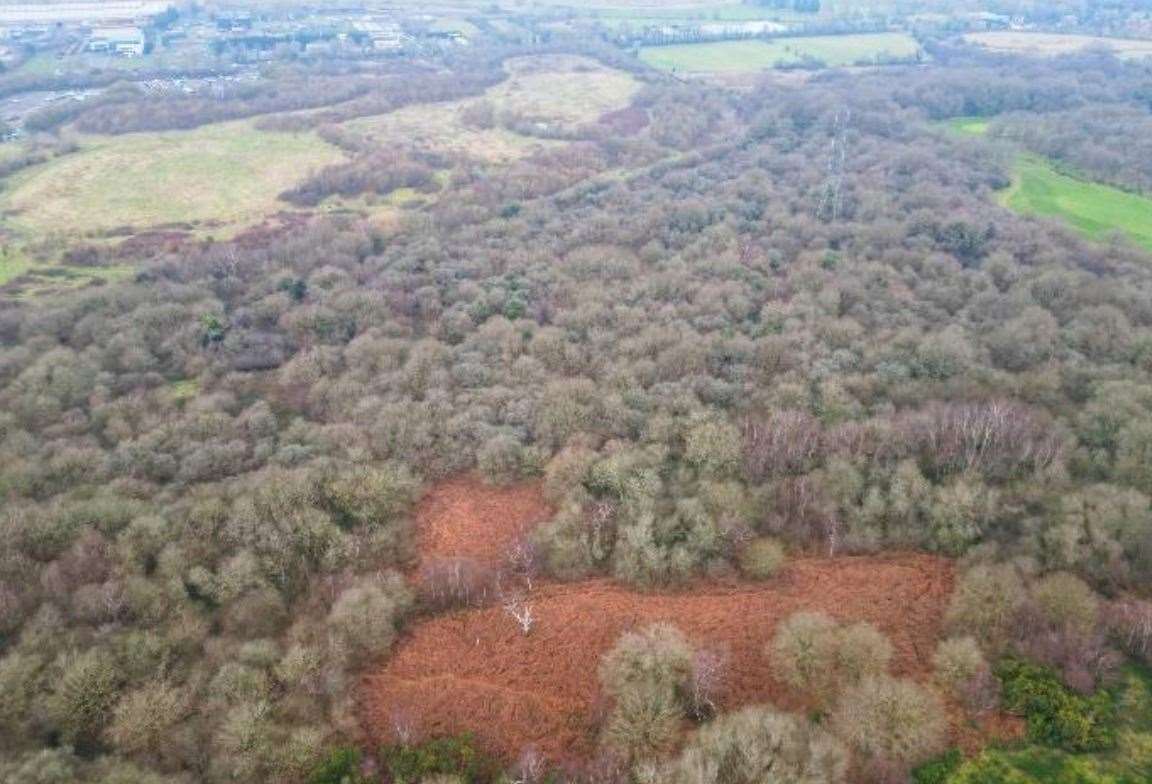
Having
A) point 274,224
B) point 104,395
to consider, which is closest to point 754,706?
point 104,395

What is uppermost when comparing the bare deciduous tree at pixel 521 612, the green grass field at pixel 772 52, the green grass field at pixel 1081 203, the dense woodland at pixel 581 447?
the green grass field at pixel 772 52

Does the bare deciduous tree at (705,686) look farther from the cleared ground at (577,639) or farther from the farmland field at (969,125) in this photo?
the farmland field at (969,125)

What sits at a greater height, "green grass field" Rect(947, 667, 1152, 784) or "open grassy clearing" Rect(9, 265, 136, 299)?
"open grassy clearing" Rect(9, 265, 136, 299)

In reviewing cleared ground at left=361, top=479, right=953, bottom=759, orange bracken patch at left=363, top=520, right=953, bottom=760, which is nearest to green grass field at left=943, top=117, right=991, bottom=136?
orange bracken patch at left=363, top=520, right=953, bottom=760

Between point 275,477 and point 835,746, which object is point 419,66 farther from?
point 835,746

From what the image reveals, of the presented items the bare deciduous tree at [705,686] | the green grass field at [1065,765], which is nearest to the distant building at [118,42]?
the bare deciduous tree at [705,686]

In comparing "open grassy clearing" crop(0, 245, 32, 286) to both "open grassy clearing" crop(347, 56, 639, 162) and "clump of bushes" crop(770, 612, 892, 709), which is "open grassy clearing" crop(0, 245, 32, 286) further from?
"clump of bushes" crop(770, 612, 892, 709)
